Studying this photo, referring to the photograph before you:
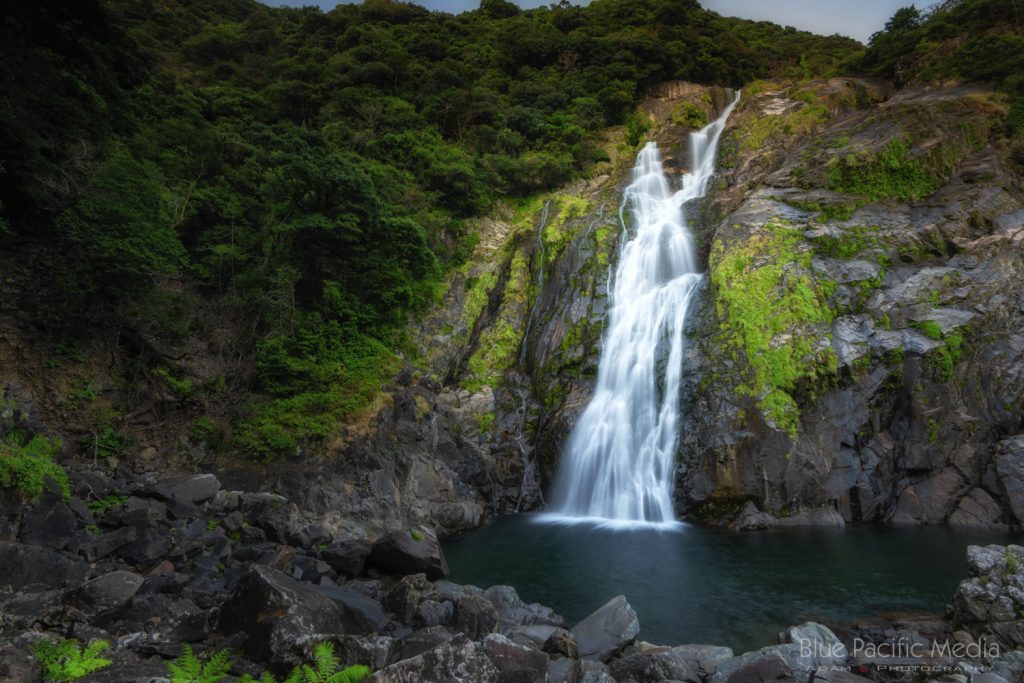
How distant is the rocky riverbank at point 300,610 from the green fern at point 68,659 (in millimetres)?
80

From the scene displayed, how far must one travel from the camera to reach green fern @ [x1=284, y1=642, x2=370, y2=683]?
338 centimetres

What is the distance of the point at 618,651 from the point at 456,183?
18146 mm

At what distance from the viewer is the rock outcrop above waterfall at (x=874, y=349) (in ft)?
39.9

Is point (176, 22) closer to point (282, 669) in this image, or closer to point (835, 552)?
point (282, 669)

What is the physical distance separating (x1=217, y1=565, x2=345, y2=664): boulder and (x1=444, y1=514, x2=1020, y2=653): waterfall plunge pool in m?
4.52

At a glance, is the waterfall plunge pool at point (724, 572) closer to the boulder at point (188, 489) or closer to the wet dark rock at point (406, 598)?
the wet dark rock at point (406, 598)

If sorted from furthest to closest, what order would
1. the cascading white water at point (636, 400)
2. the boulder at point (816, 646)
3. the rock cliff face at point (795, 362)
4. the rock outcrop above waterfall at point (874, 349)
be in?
the cascading white water at point (636, 400) < the rock outcrop above waterfall at point (874, 349) < the rock cliff face at point (795, 362) < the boulder at point (816, 646)

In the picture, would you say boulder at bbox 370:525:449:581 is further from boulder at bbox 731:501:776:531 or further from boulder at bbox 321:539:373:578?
boulder at bbox 731:501:776:531

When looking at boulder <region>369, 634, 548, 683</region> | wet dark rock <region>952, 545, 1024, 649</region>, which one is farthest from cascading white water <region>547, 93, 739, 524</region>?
boulder <region>369, 634, 548, 683</region>

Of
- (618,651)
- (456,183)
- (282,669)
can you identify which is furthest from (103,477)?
(456,183)

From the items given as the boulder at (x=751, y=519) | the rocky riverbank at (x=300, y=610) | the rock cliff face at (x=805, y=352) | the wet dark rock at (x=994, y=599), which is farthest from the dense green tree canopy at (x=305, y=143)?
the wet dark rock at (x=994, y=599)

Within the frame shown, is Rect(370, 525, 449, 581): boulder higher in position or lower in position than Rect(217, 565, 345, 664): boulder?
lower

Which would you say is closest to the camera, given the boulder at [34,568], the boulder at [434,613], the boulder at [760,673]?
the boulder at [760,673]

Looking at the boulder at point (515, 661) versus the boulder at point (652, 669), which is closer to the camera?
the boulder at point (515, 661)
